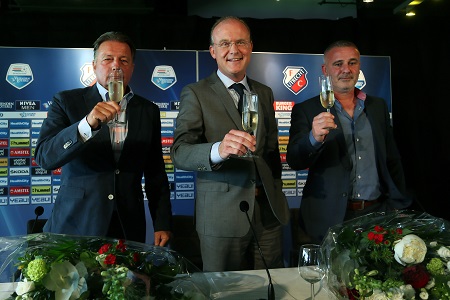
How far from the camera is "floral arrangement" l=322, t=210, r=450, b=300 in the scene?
3.96 feet

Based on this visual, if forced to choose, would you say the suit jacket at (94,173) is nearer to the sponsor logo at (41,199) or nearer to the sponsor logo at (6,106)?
the sponsor logo at (41,199)

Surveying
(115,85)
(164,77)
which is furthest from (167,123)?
(115,85)

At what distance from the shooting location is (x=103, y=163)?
229 cm

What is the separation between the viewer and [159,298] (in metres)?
1.08

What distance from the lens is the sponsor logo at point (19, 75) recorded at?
4.30 meters

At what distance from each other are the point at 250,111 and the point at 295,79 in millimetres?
2915

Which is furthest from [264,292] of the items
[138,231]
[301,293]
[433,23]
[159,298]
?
[433,23]

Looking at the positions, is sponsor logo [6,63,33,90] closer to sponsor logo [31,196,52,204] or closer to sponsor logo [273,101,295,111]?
sponsor logo [31,196,52,204]

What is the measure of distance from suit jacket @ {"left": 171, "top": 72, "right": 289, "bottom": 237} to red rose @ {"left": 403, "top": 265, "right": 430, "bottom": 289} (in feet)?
3.64

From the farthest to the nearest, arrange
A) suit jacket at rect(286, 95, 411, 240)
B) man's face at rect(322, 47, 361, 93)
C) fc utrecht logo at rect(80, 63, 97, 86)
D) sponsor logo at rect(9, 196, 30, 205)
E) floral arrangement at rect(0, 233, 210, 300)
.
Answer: fc utrecht logo at rect(80, 63, 97, 86) < sponsor logo at rect(9, 196, 30, 205) < man's face at rect(322, 47, 361, 93) < suit jacket at rect(286, 95, 411, 240) < floral arrangement at rect(0, 233, 210, 300)

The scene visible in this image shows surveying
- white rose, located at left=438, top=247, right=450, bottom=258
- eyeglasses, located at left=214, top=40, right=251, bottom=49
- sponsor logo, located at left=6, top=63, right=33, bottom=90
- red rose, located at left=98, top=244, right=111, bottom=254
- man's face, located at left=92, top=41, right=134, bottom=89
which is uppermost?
sponsor logo, located at left=6, top=63, right=33, bottom=90

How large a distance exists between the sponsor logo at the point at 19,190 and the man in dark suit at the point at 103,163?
212 cm

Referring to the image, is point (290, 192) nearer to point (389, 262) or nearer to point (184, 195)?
point (184, 195)

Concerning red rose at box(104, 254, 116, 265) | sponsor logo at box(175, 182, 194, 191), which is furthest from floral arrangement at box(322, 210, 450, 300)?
sponsor logo at box(175, 182, 194, 191)
